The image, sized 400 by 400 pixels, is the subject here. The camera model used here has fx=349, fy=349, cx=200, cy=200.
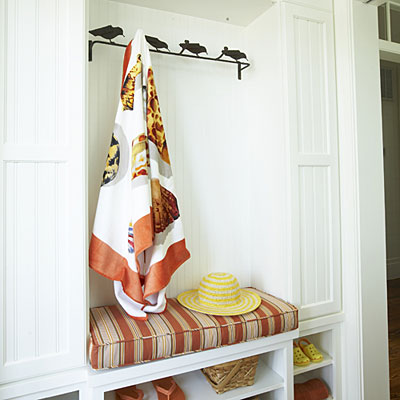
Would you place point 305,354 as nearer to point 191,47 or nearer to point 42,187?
point 42,187

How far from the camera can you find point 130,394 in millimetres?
1469

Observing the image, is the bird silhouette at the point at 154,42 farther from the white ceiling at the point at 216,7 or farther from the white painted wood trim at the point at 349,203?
the white painted wood trim at the point at 349,203

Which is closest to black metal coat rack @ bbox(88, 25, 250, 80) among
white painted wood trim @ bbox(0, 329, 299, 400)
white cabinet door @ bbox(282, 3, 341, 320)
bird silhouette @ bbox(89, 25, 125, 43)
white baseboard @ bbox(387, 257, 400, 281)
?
bird silhouette @ bbox(89, 25, 125, 43)

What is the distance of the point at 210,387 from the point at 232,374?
0.45 feet

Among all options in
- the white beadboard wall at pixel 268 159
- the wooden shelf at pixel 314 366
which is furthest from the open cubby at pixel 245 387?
the white beadboard wall at pixel 268 159

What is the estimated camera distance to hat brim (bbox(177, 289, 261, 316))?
1537mm

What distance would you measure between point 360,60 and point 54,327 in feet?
6.08

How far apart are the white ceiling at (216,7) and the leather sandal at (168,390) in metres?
1.79

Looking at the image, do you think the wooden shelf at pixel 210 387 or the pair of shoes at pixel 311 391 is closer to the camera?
the wooden shelf at pixel 210 387

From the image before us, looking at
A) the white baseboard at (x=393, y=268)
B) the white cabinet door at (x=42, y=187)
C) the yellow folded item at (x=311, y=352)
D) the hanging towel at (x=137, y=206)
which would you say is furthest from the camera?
the white baseboard at (x=393, y=268)

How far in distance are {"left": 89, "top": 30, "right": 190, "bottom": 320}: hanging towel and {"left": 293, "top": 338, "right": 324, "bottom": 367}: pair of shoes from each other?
77cm

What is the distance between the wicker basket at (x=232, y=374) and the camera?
4.99ft

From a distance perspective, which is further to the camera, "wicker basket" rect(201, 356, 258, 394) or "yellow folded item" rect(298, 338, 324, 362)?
"yellow folded item" rect(298, 338, 324, 362)

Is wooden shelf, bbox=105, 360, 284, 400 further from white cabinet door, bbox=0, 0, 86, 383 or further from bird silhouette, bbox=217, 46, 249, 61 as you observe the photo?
bird silhouette, bbox=217, 46, 249, 61
